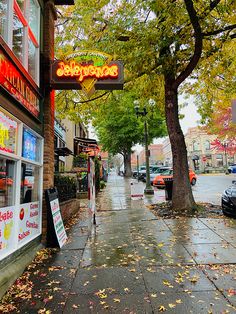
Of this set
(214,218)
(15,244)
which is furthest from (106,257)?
(214,218)

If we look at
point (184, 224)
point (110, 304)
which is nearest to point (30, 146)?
point (110, 304)

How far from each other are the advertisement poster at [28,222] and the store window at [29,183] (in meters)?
0.14

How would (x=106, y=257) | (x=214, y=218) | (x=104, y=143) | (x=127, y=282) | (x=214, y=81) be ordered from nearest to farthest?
(x=127, y=282) → (x=106, y=257) → (x=214, y=218) → (x=214, y=81) → (x=104, y=143)

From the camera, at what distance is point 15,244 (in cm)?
463

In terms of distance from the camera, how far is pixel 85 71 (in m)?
6.20

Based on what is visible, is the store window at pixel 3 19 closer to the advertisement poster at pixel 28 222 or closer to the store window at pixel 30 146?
the store window at pixel 30 146

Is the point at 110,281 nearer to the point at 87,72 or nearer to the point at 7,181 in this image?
the point at 7,181

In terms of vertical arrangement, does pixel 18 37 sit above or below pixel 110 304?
above

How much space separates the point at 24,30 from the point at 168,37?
4.43 metres

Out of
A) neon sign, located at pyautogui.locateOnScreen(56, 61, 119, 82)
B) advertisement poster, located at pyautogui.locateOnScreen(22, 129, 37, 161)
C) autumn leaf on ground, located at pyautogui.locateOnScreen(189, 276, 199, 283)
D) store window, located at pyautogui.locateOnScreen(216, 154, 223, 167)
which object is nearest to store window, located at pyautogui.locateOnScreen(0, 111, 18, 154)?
advertisement poster, located at pyautogui.locateOnScreen(22, 129, 37, 161)

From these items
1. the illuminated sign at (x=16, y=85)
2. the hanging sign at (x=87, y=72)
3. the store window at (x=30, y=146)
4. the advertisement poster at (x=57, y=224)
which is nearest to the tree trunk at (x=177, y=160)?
the hanging sign at (x=87, y=72)

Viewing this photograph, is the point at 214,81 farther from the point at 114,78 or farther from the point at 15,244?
the point at 15,244

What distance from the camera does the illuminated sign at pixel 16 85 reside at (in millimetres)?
4000

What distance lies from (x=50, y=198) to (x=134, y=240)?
2255 millimetres
